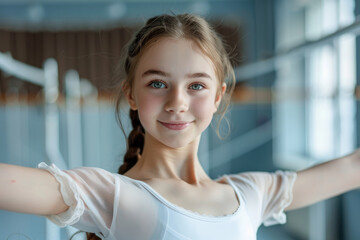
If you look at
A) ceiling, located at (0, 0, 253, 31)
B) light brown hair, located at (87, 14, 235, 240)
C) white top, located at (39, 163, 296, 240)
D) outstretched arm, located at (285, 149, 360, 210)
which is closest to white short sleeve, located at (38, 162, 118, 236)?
white top, located at (39, 163, 296, 240)

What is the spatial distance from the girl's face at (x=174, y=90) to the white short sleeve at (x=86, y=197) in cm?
9

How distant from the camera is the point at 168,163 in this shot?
535mm

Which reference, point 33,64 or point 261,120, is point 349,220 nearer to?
point 261,120

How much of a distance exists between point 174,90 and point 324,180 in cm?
24

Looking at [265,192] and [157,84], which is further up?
[157,84]

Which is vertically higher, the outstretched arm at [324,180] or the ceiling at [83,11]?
the ceiling at [83,11]

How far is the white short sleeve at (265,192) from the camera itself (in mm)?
552

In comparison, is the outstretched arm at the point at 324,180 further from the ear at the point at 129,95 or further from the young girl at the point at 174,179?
the ear at the point at 129,95

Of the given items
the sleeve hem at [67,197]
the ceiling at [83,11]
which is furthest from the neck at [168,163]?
the ceiling at [83,11]

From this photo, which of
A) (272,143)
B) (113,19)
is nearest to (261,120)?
(272,143)

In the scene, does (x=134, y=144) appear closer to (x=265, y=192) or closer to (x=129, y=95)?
(x=129, y=95)

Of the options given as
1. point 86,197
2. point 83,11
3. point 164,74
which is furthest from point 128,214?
point 83,11

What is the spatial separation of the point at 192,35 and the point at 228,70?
112 mm

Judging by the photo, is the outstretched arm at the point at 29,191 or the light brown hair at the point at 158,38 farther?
the light brown hair at the point at 158,38
